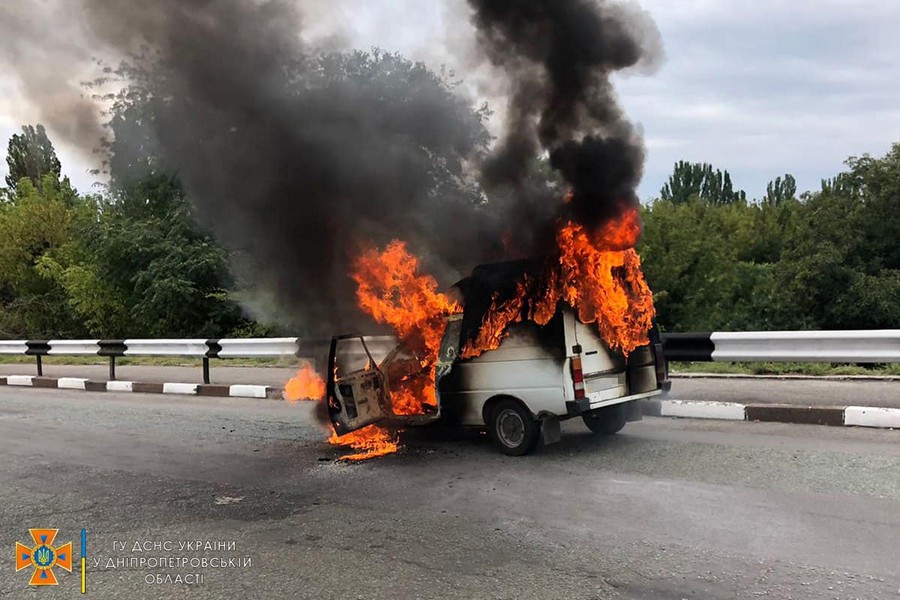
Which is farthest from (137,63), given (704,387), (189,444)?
(704,387)

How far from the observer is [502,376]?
5.94 metres

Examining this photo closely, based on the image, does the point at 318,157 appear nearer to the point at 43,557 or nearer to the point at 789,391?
the point at 43,557

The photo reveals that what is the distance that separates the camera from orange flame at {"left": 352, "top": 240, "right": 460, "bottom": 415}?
647 cm

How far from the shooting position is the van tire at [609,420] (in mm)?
6590

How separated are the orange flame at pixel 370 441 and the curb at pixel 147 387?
158 inches

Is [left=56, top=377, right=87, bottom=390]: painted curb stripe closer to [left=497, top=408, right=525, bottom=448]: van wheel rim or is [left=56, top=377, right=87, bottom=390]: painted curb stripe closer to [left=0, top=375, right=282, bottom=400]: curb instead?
Result: [left=0, top=375, right=282, bottom=400]: curb

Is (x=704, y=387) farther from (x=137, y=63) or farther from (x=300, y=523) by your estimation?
(x=137, y=63)

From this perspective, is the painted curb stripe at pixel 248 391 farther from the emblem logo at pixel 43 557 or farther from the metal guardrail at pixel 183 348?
the emblem logo at pixel 43 557

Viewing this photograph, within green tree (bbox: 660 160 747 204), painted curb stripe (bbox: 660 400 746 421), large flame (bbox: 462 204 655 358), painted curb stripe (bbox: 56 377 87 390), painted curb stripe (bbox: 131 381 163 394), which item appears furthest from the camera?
green tree (bbox: 660 160 747 204)

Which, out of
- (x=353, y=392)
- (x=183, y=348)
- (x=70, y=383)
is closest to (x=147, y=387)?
(x=183, y=348)

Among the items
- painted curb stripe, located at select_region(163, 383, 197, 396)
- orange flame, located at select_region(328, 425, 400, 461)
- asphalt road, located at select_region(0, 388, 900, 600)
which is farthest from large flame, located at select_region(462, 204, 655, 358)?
painted curb stripe, located at select_region(163, 383, 197, 396)

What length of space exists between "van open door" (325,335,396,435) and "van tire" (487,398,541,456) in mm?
1030

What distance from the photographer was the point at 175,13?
21.6 ft

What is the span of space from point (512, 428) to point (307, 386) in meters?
2.73
